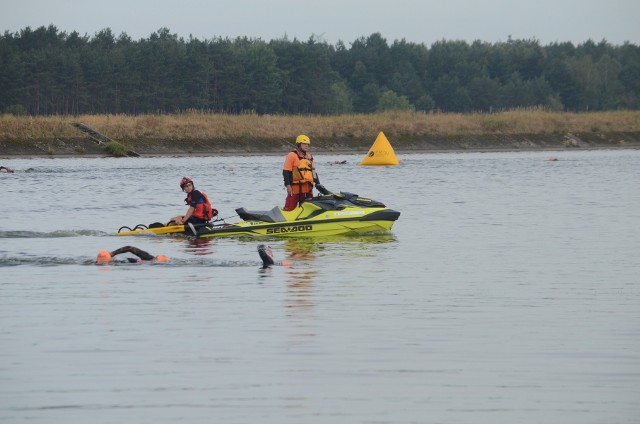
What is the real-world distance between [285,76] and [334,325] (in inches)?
3922

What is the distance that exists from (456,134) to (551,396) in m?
65.4

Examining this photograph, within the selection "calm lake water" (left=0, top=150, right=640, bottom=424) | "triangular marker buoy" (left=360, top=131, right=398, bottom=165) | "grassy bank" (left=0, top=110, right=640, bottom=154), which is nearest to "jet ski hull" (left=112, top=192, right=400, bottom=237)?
"calm lake water" (left=0, top=150, right=640, bottom=424)

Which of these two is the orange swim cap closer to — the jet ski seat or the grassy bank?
the jet ski seat

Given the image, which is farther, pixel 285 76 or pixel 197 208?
pixel 285 76

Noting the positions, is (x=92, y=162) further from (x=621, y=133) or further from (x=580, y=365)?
(x=580, y=365)

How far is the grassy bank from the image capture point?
63.0m

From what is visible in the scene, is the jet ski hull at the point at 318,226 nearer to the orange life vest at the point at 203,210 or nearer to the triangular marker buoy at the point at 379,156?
the orange life vest at the point at 203,210

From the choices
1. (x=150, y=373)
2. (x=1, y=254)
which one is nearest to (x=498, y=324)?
(x=150, y=373)

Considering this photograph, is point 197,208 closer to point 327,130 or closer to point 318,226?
point 318,226

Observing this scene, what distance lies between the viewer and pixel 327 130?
230ft

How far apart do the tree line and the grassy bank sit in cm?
2859

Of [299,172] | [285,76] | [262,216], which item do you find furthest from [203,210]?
[285,76]

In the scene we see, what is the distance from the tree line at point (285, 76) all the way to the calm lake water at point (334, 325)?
7375cm

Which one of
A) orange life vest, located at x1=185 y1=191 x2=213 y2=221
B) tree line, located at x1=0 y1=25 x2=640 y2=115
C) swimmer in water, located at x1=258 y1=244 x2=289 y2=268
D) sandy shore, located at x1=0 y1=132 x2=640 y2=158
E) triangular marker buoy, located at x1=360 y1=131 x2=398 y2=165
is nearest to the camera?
swimmer in water, located at x1=258 y1=244 x2=289 y2=268
